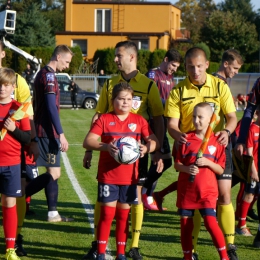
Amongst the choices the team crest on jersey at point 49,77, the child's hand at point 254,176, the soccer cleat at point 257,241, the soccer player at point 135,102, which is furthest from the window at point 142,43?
the child's hand at point 254,176

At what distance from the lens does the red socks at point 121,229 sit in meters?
6.43

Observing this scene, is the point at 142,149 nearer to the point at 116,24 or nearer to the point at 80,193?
the point at 80,193

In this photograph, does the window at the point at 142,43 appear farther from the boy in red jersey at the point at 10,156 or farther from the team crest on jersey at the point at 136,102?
the boy in red jersey at the point at 10,156

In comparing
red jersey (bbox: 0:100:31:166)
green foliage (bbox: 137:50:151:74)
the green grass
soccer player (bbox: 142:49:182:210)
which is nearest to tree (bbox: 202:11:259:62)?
green foliage (bbox: 137:50:151:74)

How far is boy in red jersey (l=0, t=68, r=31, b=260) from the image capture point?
20.9 feet

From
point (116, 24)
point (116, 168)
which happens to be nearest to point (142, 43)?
point (116, 24)

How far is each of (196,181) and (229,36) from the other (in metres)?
61.5

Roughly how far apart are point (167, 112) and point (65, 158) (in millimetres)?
8930

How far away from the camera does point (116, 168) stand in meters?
6.37

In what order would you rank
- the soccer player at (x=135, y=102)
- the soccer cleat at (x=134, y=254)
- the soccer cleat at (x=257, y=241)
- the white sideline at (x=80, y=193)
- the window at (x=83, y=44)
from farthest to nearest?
the window at (x=83, y=44) < the white sideline at (x=80, y=193) < the soccer cleat at (x=257, y=241) < the soccer player at (x=135, y=102) < the soccer cleat at (x=134, y=254)

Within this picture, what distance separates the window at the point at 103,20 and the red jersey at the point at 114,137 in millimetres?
55214

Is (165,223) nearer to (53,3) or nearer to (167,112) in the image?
(167,112)

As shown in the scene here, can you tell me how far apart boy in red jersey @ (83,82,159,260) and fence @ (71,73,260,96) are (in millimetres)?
31899

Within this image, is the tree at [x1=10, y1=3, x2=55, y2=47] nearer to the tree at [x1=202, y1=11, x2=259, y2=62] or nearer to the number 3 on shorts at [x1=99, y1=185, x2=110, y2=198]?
the tree at [x1=202, y1=11, x2=259, y2=62]
